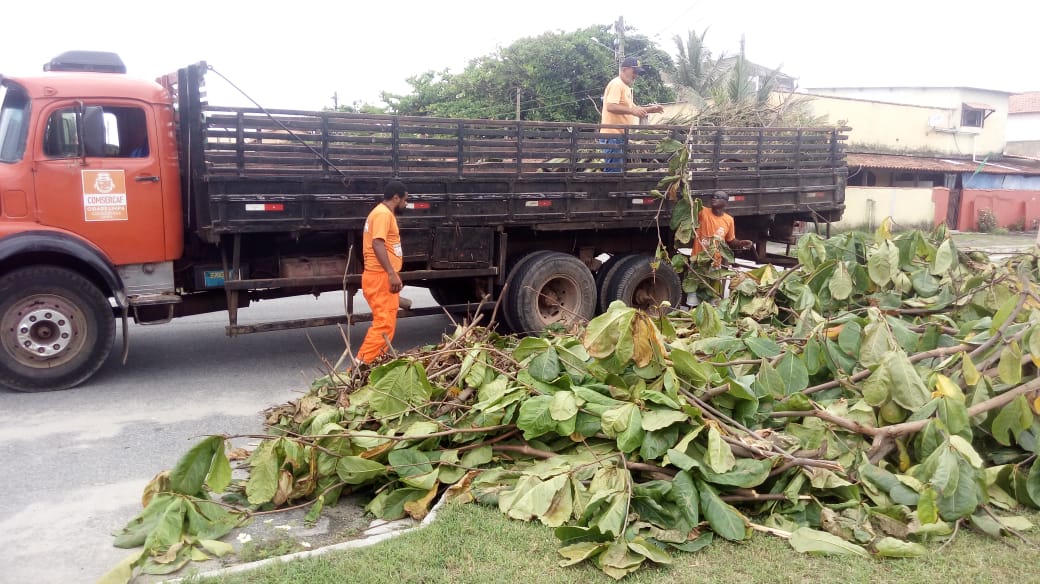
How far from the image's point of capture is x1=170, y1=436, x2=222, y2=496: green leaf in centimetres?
383

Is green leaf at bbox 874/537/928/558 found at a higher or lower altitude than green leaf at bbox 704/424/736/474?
lower

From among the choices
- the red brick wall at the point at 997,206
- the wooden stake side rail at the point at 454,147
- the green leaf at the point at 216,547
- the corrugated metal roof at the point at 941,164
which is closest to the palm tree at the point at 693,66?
the corrugated metal roof at the point at 941,164

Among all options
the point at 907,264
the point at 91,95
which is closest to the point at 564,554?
Result: the point at 907,264

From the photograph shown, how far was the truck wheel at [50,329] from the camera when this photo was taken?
20.7ft

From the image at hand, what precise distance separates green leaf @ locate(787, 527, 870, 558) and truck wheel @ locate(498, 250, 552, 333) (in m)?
4.86

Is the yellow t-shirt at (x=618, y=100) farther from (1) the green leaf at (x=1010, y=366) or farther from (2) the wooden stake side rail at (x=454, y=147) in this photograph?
(1) the green leaf at (x=1010, y=366)

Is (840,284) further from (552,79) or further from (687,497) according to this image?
(552,79)

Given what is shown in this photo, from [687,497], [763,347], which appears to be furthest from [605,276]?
[687,497]

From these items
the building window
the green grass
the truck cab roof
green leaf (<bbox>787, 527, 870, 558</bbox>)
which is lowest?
the green grass

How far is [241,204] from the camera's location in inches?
262

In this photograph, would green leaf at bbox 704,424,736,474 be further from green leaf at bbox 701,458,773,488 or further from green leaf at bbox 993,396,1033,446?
green leaf at bbox 993,396,1033,446

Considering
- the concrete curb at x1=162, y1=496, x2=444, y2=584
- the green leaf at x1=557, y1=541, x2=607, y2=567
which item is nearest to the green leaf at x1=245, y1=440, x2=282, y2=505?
the concrete curb at x1=162, y1=496, x2=444, y2=584

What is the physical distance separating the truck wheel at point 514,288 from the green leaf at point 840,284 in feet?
10.7

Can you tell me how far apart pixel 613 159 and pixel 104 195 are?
15.9 ft
